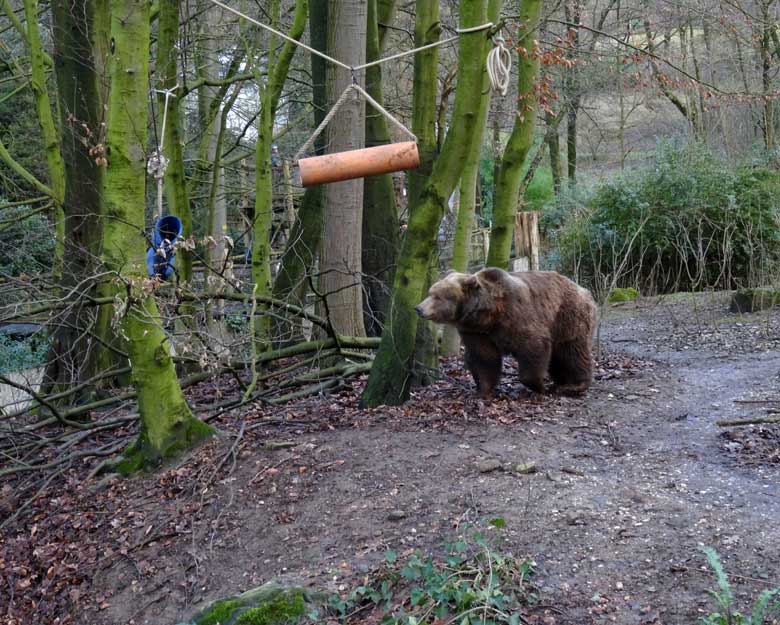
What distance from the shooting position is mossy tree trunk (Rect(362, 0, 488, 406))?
6715mm

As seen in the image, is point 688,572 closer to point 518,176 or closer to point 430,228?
point 430,228

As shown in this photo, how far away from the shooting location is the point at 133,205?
616cm

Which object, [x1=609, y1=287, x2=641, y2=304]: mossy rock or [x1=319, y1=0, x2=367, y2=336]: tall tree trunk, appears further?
[x1=609, y1=287, x2=641, y2=304]: mossy rock

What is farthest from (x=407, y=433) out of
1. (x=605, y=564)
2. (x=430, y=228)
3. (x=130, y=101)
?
(x=130, y=101)

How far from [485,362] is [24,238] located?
6644 millimetres

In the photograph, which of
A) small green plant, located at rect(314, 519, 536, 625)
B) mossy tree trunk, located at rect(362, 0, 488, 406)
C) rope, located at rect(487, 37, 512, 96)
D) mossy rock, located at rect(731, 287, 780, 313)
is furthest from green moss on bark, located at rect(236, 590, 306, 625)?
mossy rock, located at rect(731, 287, 780, 313)

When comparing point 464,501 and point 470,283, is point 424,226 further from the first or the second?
point 464,501

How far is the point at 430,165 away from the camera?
867 centimetres

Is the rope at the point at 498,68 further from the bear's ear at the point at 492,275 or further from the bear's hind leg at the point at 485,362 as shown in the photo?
the bear's hind leg at the point at 485,362

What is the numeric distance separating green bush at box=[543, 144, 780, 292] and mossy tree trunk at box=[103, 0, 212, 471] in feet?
32.8

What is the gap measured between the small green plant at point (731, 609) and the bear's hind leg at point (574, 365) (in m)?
3.87

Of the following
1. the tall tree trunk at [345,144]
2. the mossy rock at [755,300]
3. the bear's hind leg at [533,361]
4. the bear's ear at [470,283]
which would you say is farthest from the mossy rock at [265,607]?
the mossy rock at [755,300]

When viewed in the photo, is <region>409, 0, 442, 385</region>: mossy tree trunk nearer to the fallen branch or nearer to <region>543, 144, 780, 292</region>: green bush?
the fallen branch

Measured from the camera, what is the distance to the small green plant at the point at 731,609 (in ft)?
12.7
